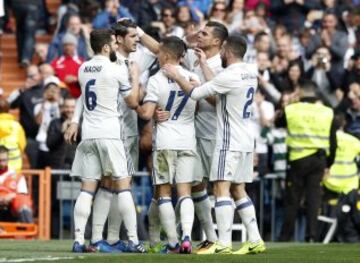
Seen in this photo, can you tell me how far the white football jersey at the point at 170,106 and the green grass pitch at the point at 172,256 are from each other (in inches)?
53.2

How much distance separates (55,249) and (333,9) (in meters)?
11.9

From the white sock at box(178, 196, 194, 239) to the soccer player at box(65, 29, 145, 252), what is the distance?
508 millimetres

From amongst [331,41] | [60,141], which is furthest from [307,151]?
[331,41]

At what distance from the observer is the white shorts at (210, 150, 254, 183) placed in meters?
16.4

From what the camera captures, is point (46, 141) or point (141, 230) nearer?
point (141, 230)

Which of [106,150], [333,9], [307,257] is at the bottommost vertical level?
[307,257]

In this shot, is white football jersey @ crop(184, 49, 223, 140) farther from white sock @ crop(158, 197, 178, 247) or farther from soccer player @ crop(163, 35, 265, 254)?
white sock @ crop(158, 197, 178, 247)

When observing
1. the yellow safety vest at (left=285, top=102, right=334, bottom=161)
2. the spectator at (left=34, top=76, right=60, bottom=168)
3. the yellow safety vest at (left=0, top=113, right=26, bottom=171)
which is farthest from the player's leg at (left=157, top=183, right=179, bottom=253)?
the spectator at (left=34, top=76, right=60, bottom=168)

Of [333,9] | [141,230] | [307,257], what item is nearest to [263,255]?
[307,257]

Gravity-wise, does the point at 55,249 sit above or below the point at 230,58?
below

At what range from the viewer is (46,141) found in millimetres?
22797

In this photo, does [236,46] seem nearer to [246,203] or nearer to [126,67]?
[126,67]

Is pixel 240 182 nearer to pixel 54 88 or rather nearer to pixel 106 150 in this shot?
pixel 106 150

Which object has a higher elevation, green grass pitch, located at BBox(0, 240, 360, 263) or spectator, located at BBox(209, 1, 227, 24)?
spectator, located at BBox(209, 1, 227, 24)
